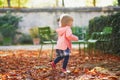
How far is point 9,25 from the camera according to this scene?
2469cm

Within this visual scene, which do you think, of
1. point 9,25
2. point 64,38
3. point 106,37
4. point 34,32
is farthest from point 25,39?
point 64,38

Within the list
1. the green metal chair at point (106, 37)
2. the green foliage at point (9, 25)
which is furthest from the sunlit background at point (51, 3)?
the green metal chair at point (106, 37)

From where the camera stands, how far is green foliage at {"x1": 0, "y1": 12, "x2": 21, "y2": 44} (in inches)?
963

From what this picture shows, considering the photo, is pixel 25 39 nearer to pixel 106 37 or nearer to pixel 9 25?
pixel 9 25

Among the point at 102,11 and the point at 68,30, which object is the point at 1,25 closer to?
the point at 102,11

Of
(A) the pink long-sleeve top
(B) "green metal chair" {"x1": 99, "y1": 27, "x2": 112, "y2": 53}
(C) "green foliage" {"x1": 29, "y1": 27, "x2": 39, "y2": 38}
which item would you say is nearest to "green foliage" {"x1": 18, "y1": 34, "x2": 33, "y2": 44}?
(C) "green foliage" {"x1": 29, "y1": 27, "x2": 39, "y2": 38}

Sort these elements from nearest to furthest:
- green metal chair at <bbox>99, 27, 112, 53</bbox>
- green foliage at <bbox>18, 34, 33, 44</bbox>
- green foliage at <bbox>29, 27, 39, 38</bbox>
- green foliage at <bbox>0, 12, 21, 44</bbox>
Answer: green metal chair at <bbox>99, 27, 112, 53</bbox>
green foliage at <bbox>29, 27, 39, 38</bbox>
green foliage at <bbox>0, 12, 21, 44</bbox>
green foliage at <bbox>18, 34, 33, 44</bbox>

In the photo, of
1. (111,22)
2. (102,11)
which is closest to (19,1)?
(102,11)

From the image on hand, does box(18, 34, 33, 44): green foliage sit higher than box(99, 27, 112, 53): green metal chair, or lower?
lower

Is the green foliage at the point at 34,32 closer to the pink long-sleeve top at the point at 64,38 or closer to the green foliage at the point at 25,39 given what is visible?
the green foliage at the point at 25,39

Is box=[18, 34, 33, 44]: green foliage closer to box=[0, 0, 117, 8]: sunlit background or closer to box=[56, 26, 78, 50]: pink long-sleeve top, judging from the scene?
box=[0, 0, 117, 8]: sunlit background

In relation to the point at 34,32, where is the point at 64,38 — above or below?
above

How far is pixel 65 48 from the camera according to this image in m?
8.22

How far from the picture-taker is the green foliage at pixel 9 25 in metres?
24.5
